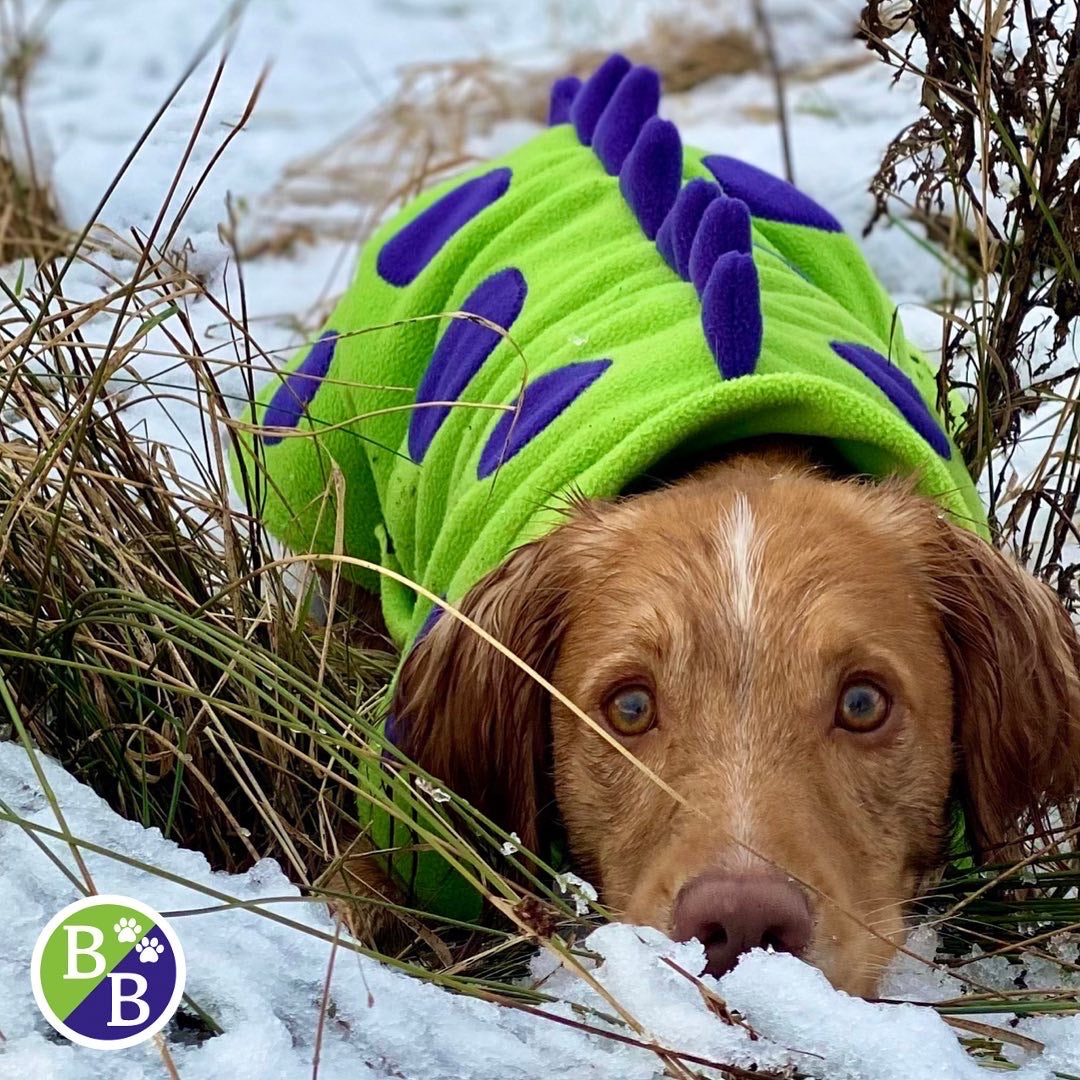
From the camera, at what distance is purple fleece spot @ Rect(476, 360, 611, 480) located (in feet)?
10.3

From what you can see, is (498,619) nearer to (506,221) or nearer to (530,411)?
(530,411)

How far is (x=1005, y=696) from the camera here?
2809 mm

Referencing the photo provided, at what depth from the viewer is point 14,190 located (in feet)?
16.8

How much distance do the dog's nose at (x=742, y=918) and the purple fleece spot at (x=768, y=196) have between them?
196 cm

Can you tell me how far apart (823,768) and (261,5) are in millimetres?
7975

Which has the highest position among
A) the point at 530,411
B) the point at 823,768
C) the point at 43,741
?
the point at 530,411

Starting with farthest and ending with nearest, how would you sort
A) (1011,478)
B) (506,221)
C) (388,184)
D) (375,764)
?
(388,184), (506,221), (1011,478), (375,764)

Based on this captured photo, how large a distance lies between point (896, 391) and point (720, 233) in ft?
1.45

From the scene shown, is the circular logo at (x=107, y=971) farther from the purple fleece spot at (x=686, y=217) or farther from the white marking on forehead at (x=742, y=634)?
the purple fleece spot at (x=686, y=217)

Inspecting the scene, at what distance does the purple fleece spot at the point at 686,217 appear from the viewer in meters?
3.23

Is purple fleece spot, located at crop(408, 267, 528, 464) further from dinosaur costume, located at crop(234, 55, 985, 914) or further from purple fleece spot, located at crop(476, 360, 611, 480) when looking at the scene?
purple fleece spot, located at crop(476, 360, 611, 480)

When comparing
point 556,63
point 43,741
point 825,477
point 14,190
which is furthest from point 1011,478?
point 556,63

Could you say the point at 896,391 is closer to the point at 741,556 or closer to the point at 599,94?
the point at 741,556

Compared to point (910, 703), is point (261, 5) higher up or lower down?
higher up
